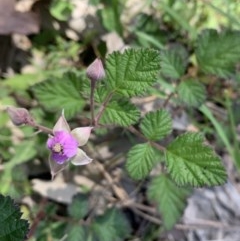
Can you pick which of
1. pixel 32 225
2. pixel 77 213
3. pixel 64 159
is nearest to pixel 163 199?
pixel 77 213

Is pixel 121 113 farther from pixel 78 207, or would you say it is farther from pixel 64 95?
pixel 78 207

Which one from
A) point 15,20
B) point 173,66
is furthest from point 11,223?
point 15,20

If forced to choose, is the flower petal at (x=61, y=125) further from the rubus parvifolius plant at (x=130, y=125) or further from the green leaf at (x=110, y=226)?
the green leaf at (x=110, y=226)

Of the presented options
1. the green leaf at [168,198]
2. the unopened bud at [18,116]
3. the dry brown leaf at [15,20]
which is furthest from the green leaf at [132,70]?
the dry brown leaf at [15,20]

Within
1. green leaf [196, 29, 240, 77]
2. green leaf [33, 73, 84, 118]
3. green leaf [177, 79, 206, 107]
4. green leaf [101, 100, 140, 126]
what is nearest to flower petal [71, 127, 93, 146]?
green leaf [101, 100, 140, 126]

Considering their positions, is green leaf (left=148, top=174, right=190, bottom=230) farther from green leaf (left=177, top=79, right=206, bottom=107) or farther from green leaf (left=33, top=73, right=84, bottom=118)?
green leaf (left=33, top=73, right=84, bottom=118)
